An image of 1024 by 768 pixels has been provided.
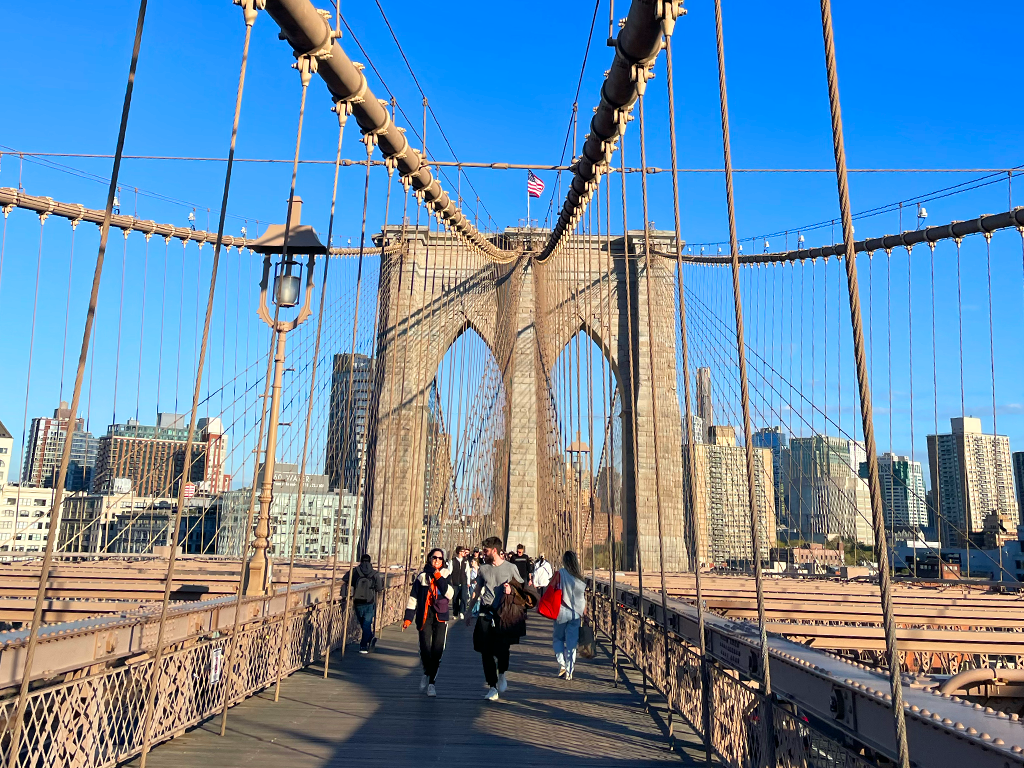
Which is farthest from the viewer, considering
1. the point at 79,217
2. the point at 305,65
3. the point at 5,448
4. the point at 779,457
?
the point at 5,448

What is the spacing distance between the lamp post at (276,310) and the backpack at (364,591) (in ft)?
3.03

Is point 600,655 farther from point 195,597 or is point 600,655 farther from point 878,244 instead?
point 878,244

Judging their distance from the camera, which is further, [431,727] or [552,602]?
[552,602]

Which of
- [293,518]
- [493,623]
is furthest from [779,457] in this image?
[293,518]

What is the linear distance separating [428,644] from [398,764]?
1.95 meters

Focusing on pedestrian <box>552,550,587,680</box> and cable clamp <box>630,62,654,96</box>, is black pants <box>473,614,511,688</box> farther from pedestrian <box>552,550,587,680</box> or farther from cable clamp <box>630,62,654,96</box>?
cable clamp <box>630,62,654,96</box>

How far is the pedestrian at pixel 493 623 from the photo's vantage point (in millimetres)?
5902

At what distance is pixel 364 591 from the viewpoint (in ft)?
27.8

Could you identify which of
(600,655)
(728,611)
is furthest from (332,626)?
(728,611)

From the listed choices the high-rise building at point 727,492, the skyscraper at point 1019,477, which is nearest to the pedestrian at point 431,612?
the high-rise building at point 727,492

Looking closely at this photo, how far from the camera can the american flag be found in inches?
740

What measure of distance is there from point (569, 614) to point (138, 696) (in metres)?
3.64

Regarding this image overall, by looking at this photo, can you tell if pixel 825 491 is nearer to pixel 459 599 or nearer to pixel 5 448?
pixel 459 599

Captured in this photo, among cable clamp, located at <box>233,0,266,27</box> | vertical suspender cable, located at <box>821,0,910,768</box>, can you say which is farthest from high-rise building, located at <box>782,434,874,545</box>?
vertical suspender cable, located at <box>821,0,910,768</box>
